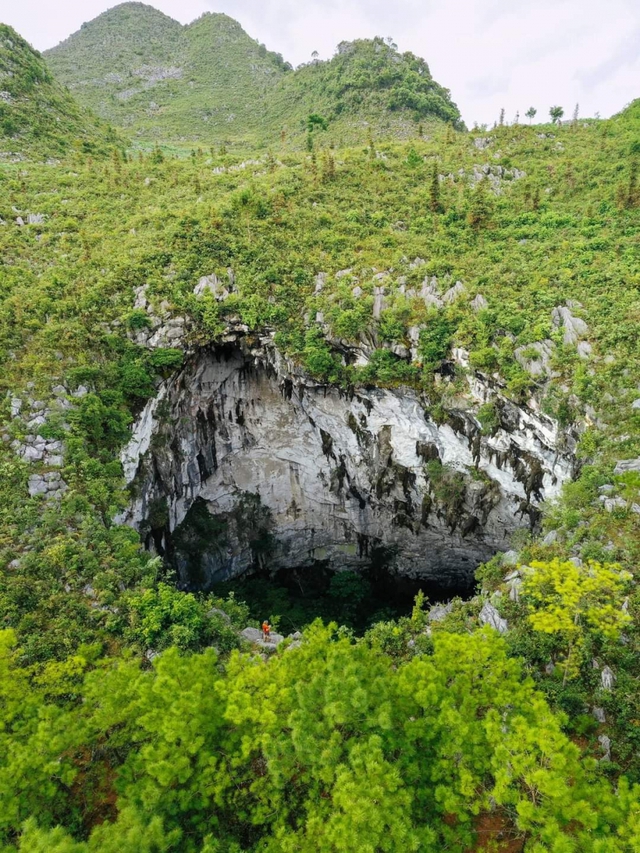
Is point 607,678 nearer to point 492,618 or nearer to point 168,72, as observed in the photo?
point 492,618

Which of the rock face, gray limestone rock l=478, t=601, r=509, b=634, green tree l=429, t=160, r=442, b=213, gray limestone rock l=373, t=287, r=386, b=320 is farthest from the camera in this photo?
green tree l=429, t=160, r=442, b=213

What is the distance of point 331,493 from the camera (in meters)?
30.8

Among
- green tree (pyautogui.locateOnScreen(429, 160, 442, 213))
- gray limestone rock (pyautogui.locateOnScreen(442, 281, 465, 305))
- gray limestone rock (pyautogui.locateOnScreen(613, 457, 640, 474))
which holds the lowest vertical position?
gray limestone rock (pyautogui.locateOnScreen(613, 457, 640, 474))

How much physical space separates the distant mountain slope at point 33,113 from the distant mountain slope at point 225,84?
1552cm

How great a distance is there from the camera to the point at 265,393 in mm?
28578

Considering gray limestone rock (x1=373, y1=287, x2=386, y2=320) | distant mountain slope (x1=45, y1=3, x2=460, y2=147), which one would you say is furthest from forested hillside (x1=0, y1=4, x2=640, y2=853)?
distant mountain slope (x1=45, y1=3, x2=460, y2=147)

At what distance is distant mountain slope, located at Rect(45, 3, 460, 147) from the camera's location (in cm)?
5275

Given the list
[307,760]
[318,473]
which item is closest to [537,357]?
[318,473]

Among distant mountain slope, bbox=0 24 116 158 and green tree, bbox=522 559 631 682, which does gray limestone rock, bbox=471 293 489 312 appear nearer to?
green tree, bbox=522 559 631 682

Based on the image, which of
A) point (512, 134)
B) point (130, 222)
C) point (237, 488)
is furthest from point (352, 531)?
point (512, 134)

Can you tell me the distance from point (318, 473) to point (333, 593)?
8.44 meters

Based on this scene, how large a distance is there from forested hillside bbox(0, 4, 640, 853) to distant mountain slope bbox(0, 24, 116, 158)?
0.40m

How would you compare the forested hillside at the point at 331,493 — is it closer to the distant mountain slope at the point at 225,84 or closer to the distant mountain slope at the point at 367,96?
the distant mountain slope at the point at 367,96

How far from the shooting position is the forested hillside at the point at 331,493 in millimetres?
8789
